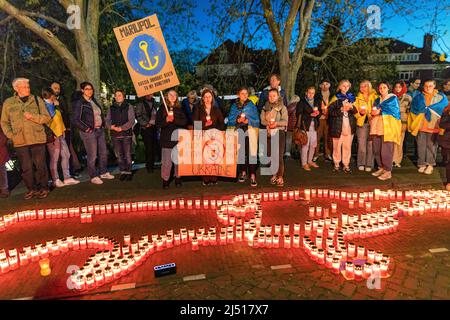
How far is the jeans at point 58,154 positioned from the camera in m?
8.35

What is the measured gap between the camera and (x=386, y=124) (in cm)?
857

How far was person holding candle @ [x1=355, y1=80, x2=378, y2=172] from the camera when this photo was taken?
9102 millimetres

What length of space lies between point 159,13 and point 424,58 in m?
56.7

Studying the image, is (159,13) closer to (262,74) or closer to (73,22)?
(73,22)

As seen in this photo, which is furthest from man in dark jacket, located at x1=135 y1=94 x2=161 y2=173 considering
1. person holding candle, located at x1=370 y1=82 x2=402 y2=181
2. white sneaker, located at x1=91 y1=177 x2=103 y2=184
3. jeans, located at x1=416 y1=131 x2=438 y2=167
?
jeans, located at x1=416 y1=131 x2=438 y2=167

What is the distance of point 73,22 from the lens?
991 cm

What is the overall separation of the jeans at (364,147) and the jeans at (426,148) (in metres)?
1.30

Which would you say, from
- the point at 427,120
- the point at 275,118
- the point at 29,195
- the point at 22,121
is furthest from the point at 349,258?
the point at 22,121

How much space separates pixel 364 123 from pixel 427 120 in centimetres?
155

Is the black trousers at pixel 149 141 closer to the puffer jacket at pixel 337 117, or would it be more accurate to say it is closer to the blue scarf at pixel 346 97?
the puffer jacket at pixel 337 117

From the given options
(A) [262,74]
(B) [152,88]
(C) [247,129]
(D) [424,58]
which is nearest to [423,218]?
(C) [247,129]

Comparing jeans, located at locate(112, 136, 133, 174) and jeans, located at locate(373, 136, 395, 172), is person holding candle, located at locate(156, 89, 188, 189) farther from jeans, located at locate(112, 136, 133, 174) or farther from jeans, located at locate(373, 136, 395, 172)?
jeans, located at locate(373, 136, 395, 172)

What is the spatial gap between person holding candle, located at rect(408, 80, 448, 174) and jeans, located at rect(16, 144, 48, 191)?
923 cm

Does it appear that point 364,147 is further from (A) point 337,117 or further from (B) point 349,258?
(B) point 349,258
